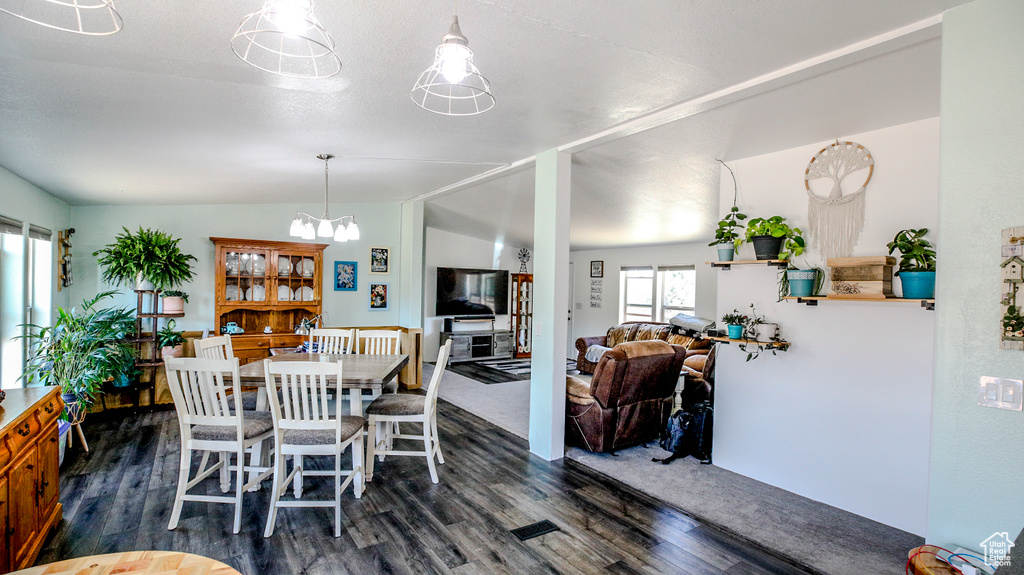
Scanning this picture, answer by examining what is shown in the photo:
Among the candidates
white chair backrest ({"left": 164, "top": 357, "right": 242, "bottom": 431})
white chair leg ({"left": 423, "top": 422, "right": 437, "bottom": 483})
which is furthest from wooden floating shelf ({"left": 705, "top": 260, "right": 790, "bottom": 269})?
white chair backrest ({"left": 164, "top": 357, "right": 242, "bottom": 431})

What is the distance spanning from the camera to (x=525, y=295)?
984 cm

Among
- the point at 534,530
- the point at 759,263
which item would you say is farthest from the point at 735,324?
the point at 534,530

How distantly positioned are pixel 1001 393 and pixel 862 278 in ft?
3.83

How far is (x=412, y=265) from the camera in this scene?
6.72 m

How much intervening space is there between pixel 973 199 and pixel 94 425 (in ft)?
20.9

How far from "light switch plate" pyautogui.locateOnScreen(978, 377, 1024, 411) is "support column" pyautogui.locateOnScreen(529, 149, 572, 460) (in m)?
2.42

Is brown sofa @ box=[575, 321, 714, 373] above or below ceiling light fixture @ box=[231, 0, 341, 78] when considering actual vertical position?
below

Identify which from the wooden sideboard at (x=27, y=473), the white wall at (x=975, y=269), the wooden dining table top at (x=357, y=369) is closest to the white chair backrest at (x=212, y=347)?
the wooden dining table top at (x=357, y=369)

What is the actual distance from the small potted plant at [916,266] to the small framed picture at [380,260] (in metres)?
5.66

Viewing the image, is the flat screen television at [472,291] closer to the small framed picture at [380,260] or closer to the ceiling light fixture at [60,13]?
the small framed picture at [380,260]

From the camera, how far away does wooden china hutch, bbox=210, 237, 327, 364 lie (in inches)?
223

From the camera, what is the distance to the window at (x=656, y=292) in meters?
7.77

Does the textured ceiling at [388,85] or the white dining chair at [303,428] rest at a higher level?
the textured ceiling at [388,85]

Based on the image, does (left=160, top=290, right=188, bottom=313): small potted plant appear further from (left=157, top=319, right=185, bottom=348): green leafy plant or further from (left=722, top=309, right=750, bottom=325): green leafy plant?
(left=722, top=309, right=750, bottom=325): green leafy plant
